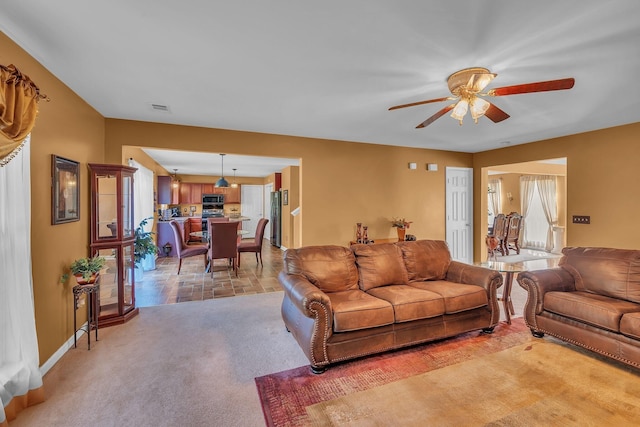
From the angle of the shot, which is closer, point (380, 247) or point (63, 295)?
point (63, 295)

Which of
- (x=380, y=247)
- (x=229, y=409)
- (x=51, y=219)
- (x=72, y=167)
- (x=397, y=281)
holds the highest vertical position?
(x=72, y=167)

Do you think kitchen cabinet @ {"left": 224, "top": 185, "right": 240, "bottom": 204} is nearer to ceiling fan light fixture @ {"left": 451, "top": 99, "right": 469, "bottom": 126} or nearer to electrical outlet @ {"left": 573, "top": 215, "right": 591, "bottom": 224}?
ceiling fan light fixture @ {"left": 451, "top": 99, "right": 469, "bottom": 126}

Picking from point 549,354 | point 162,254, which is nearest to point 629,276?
point 549,354

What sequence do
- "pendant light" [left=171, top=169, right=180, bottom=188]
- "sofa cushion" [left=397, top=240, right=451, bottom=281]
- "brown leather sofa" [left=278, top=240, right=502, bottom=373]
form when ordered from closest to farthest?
1. "brown leather sofa" [left=278, top=240, right=502, bottom=373]
2. "sofa cushion" [left=397, top=240, right=451, bottom=281]
3. "pendant light" [left=171, top=169, right=180, bottom=188]

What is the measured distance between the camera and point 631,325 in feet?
7.34

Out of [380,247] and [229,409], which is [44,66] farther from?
[380,247]

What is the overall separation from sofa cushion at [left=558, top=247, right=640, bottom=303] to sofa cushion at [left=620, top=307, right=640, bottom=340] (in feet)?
1.48

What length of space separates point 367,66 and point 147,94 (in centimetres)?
220

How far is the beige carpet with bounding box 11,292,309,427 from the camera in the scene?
1.83m

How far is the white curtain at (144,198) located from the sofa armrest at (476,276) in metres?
5.03

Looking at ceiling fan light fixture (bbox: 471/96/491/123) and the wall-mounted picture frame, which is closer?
ceiling fan light fixture (bbox: 471/96/491/123)

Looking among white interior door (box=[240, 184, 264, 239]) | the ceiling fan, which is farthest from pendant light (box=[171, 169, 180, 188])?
the ceiling fan

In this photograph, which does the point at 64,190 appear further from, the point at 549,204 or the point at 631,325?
the point at 549,204

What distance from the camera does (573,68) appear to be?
7.58ft
